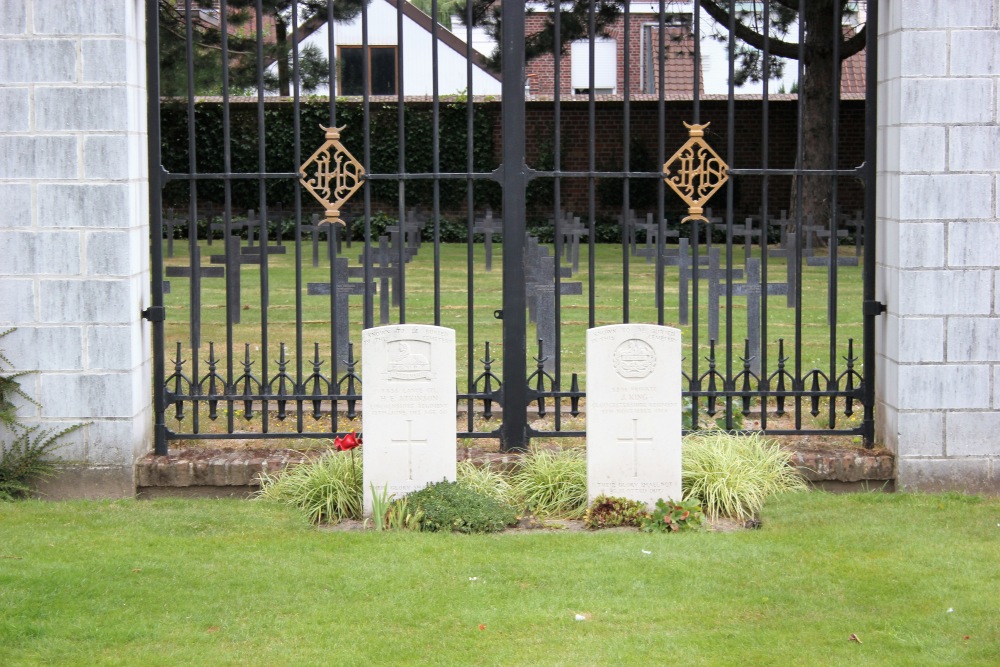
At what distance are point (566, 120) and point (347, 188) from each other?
64.8ft

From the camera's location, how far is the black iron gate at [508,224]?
6.73m

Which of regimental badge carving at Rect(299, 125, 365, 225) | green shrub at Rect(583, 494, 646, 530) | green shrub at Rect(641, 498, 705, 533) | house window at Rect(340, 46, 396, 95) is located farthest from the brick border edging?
house window at Rect(340, 46, 396, 95)

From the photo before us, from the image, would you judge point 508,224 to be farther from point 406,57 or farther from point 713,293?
point 406,57

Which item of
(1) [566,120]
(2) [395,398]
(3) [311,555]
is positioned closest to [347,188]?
(2) [395,398]

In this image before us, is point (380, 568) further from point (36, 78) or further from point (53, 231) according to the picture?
point (36, 78)

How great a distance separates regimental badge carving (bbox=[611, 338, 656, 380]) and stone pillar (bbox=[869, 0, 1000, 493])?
139 cm

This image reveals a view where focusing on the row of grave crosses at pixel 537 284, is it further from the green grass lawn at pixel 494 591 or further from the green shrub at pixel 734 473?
the green grass lawn at pixel 494 591

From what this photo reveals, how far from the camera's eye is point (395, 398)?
6.10m

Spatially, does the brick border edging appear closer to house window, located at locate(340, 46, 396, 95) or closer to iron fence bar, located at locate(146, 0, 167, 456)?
iron fence bar, located at locate(146, 0, 167, 456)

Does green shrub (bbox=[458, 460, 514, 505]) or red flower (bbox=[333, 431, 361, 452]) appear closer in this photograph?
red flower (bbox=[333, 431, 361, 452])

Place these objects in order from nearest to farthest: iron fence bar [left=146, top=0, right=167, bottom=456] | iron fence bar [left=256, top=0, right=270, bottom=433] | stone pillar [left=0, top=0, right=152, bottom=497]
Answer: stone pillar [left=0, top=0, right=152, bottom=497]
iron fence bar [left=256, top=0, right=270, bottom=433]
iron fence bar [left=146, top=0, right=167, bottom=456]

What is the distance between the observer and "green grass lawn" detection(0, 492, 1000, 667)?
176 inches

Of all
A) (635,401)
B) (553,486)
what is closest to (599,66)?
(553,486)

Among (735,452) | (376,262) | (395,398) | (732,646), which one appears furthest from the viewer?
(376,262)
